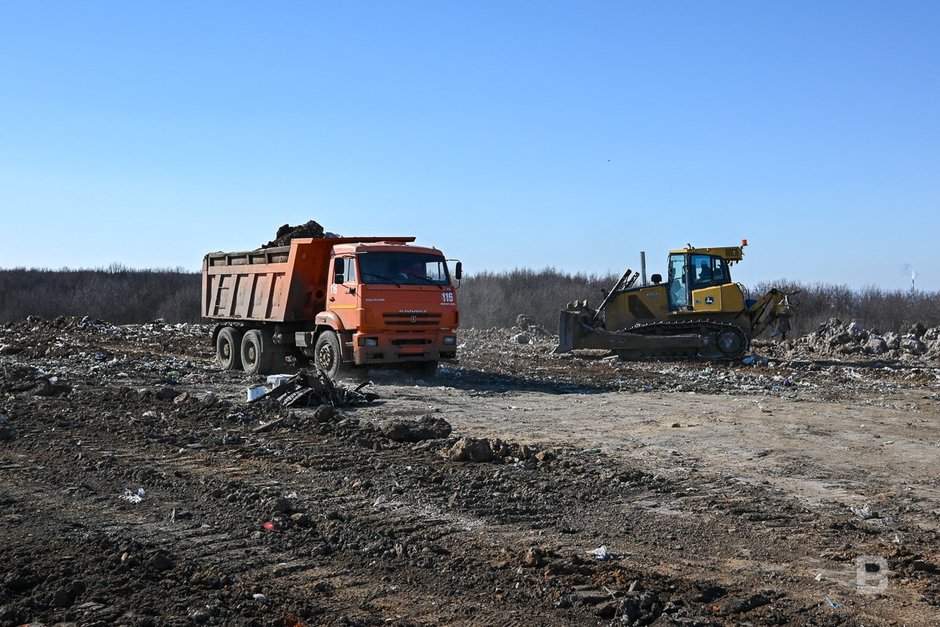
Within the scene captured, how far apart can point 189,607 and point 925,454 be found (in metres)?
7.72

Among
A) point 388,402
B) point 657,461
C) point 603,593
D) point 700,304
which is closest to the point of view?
point 603,593

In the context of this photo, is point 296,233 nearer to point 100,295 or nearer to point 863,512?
point 863,512

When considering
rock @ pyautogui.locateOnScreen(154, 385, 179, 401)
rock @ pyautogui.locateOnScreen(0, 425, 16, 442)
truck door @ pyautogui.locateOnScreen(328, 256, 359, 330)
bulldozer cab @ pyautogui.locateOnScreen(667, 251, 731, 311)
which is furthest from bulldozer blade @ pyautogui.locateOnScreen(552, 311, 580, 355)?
rock @ pyautogui.locateOnScreen(0, 425, 16, 442)

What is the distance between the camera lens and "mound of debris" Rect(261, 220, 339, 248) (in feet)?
61.4

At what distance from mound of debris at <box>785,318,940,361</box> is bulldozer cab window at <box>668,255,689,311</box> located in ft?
14.2

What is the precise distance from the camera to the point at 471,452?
9234mm

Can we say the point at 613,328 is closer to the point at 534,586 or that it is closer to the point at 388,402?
the point at 388,402

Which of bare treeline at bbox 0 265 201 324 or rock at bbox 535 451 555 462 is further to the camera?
bare treeline at bbox 0 265 201 324

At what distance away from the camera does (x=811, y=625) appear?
4844 millimetres

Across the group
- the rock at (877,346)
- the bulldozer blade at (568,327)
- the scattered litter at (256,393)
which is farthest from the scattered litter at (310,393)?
the rock at (877,346)

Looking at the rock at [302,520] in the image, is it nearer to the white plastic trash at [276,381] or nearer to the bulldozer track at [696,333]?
the white plastic trash at [276,381]

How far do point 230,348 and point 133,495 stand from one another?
488 inches

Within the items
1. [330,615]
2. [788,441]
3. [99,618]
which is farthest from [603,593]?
[788,441]

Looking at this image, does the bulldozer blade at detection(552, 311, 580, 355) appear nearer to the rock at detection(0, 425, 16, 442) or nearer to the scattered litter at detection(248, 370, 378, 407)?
the scattered litter at detection(248, 370, 378, 407)
